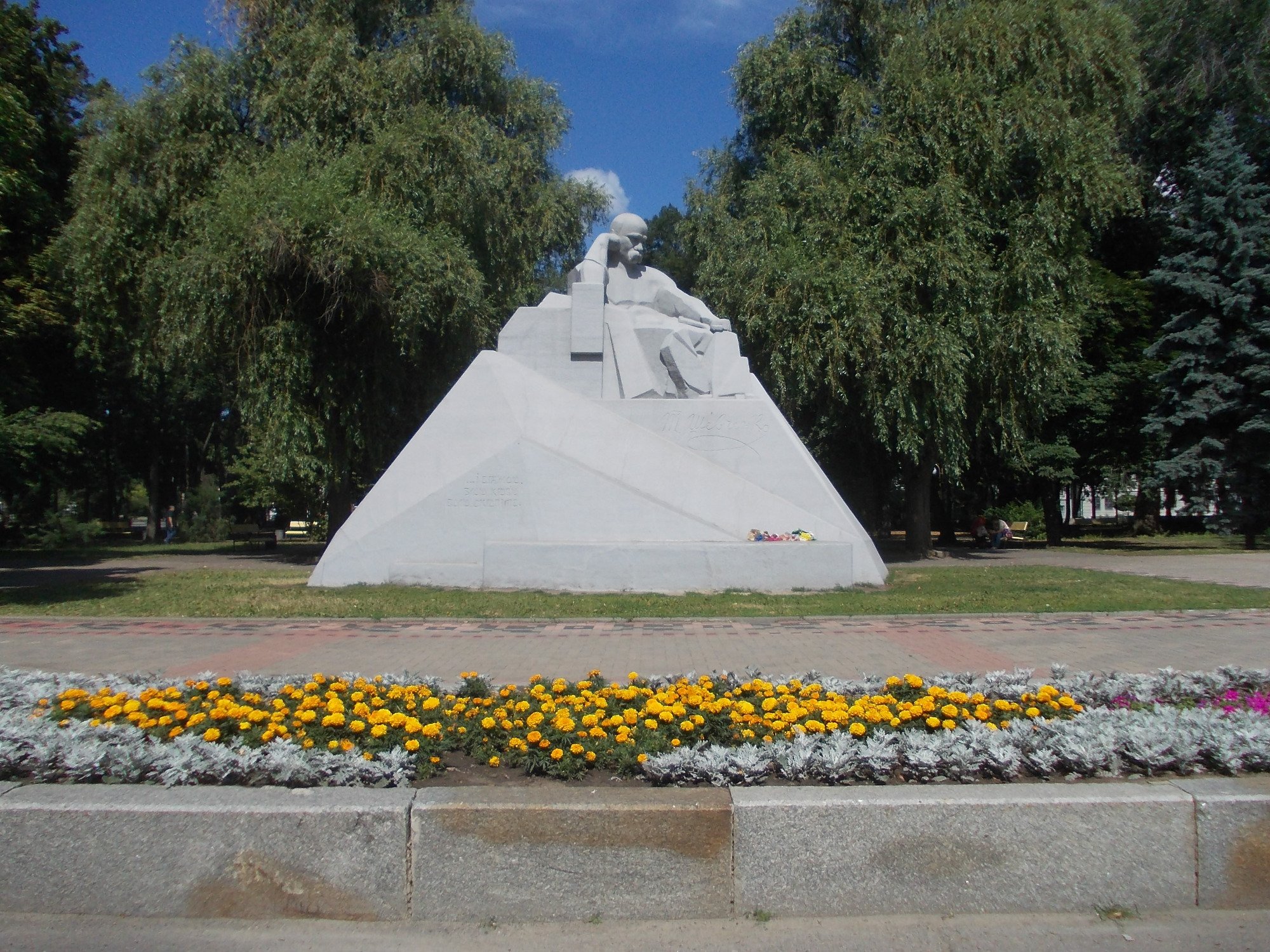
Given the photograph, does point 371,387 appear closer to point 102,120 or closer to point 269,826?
point 102,120

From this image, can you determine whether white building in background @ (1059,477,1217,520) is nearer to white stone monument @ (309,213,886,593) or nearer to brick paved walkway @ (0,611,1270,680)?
white stone monument @ (309,213,886,593)

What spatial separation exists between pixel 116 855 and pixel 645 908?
1851 millimetres

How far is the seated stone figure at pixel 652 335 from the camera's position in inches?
573

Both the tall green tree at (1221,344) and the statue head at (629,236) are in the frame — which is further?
the tall green tree at (1221,344)

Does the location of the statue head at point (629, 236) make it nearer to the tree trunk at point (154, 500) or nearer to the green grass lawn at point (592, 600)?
the green grass lawn at point (592, 600)

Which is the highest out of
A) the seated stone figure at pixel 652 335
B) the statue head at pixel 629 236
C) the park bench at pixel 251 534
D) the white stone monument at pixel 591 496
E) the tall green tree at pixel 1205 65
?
the tall green tree at pixel 1205 65

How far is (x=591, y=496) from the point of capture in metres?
13.1

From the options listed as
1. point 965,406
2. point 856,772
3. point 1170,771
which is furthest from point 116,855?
point 965,406

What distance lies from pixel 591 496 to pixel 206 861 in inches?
386

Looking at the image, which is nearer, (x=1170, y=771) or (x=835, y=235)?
(x=1170, y=771)

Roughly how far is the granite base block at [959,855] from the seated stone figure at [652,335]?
11276mm

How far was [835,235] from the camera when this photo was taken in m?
19.3

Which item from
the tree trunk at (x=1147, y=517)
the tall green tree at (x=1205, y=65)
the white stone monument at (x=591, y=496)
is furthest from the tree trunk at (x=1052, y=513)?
the white stone monument at (x=591, y=496)

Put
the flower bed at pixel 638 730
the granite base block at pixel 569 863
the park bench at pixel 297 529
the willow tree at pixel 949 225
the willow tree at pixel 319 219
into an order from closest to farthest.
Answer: the granite base block at pixel 569 863 < the flower bed at pixel 638 730 < the willow tree at pixel 319 219 < the willow tree at pixel 949 225 < the park bench at pixel 297 529
